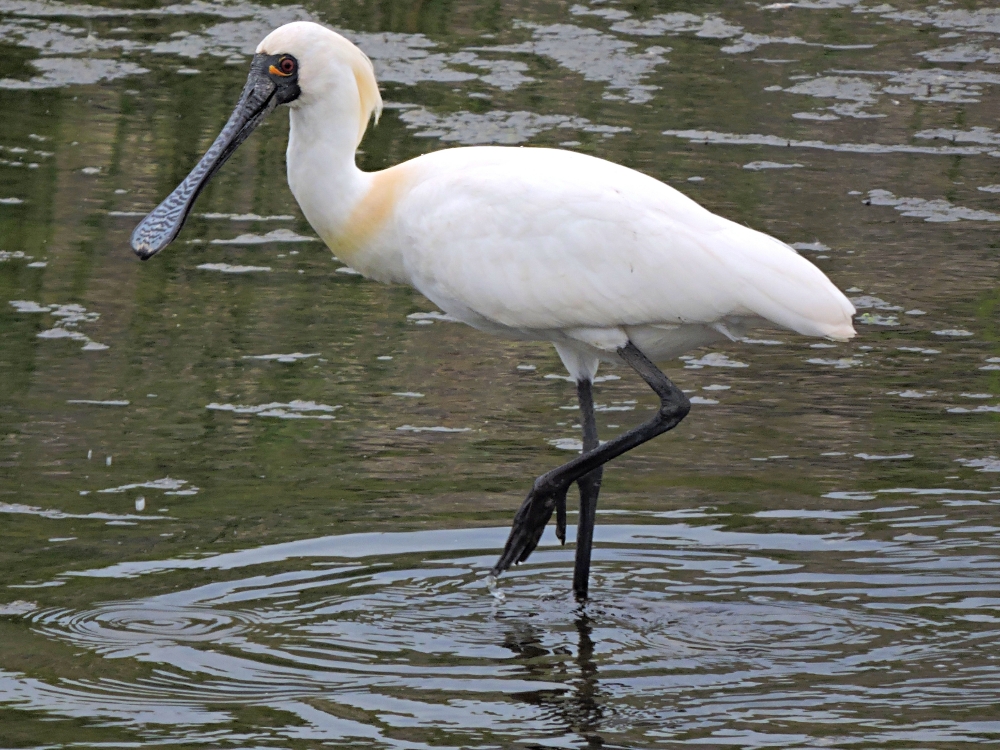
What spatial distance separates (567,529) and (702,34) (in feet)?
27.4

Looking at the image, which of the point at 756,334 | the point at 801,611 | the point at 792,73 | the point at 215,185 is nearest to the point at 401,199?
the point at 801,611

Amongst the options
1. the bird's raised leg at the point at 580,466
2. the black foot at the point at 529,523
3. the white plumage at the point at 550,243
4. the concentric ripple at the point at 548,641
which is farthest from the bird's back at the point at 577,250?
the concentric ripple at the point at 548,641

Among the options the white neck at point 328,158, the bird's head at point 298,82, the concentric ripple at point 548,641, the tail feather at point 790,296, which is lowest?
the concentric ripple at point 548,641

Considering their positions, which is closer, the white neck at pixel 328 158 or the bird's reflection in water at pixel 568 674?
the bird's reflection in water at pixel 568 674

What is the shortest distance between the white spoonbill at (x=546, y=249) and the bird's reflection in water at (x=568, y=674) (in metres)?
0.37

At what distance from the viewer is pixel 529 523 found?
654cm

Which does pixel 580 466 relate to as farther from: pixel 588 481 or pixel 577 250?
pixel 577 250

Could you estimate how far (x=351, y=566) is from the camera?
21.6 feet

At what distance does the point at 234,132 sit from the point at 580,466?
1.62 meters

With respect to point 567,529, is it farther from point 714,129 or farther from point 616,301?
point 714,129

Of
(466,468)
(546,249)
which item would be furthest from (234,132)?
(466,468)

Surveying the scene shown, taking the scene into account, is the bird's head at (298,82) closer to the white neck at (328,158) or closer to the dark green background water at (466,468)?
the white neck at (328,158)

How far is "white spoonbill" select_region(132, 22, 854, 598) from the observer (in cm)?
627

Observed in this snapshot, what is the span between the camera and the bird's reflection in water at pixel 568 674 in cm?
545
